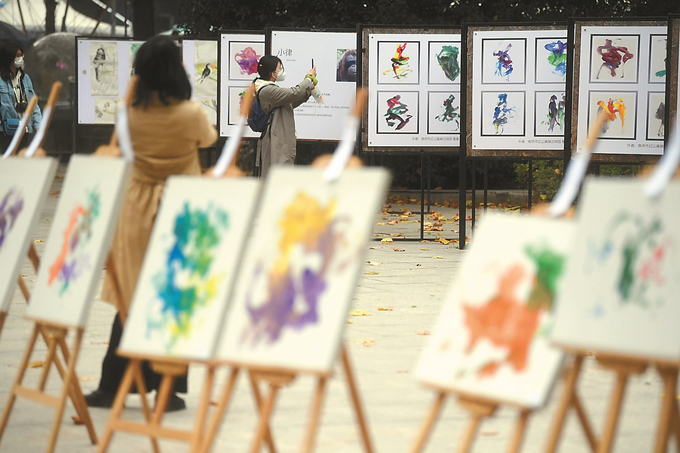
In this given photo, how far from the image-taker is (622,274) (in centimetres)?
324

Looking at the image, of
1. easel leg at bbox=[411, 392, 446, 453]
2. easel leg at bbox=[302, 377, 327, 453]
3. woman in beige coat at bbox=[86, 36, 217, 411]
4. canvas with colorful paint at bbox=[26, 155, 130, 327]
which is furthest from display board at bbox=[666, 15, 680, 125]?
easel leg at bbox=[302, 377, 327, 453]

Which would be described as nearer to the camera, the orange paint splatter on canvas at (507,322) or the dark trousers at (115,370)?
the orange paint splatter on canvas at (507,322)

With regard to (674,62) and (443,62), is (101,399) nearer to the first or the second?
(674,62)

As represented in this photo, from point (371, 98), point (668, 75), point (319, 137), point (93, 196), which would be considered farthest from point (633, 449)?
point (319, 137)

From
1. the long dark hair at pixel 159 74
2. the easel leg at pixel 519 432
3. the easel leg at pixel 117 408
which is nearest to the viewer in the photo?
the easel leg at pixel 519 432

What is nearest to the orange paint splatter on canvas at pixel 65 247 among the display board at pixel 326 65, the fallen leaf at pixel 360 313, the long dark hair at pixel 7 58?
the fallen leaf at pixel 360 313

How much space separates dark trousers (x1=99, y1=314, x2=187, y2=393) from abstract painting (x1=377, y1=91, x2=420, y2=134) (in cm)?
662

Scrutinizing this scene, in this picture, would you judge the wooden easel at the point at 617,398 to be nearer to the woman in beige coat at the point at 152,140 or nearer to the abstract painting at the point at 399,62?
the woman in beige coat at the point at 152,140

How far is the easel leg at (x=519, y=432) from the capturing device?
3100mm

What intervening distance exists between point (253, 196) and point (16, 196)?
1.51 m

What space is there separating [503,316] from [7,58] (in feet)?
31.7

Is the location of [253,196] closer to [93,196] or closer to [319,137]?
[93,196]

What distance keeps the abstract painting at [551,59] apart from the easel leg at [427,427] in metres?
8.11

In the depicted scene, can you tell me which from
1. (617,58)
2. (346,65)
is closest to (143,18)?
(346,65)
